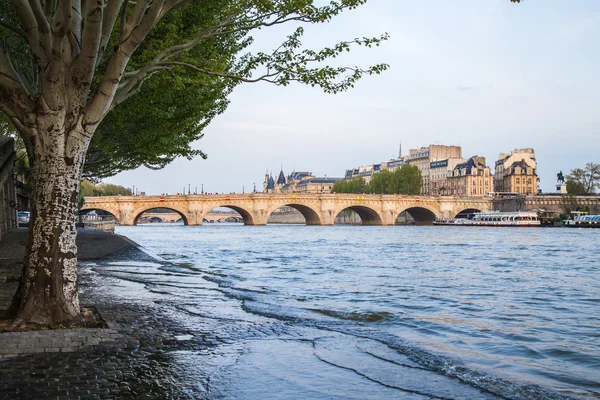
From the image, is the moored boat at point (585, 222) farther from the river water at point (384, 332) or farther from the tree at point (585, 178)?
the river water at point (384, 332)

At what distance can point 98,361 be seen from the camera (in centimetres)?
581

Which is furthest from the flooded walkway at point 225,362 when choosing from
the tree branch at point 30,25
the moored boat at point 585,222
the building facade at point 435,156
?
the building facade at point 435,156

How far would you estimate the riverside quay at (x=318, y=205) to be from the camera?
81062mm

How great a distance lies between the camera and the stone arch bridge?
80938 mm

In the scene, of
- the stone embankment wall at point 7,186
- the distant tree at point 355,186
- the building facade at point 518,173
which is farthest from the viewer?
the distant tree at point 355,186

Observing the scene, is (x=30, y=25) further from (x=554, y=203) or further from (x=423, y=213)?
(x=554, y=203)

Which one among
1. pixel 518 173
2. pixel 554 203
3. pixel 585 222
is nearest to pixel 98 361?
pixel 585 222

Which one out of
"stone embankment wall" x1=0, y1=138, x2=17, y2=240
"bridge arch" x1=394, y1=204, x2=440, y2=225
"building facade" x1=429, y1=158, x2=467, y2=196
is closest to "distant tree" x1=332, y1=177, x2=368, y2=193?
"building facade" x1=429, y1=158, x2=467, y2=196

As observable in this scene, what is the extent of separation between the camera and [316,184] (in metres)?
191

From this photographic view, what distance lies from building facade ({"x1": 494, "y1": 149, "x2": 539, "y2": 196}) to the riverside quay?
22.3 metres

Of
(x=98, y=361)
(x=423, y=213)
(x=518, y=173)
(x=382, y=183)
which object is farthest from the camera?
(x=518, y=173)

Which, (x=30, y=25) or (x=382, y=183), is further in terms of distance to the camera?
(x=382, y=183)

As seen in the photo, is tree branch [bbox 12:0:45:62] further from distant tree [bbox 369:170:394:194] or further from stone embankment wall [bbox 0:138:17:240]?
distant tree [bbox 369:170:394:194]

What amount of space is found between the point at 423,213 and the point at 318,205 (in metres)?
21.1
